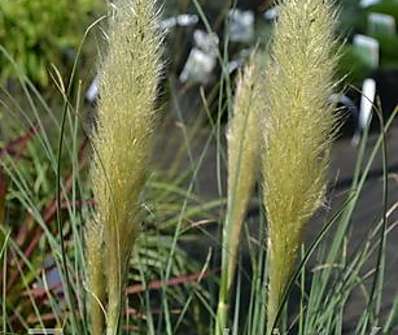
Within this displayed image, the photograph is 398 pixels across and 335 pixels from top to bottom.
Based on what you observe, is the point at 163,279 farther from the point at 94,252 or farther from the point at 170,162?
the point at 170,162

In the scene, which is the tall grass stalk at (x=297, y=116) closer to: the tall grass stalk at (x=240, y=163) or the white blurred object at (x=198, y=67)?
the tall grass stalk at (x=240, y=163)

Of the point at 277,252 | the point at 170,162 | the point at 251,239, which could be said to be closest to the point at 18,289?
the point at 251,239

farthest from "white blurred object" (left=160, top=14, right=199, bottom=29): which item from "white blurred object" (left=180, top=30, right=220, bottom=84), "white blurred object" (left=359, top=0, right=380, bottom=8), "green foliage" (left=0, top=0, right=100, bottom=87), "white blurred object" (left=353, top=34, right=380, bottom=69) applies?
"white blurred object" (left=359, top=0, right=380, bottom=8)

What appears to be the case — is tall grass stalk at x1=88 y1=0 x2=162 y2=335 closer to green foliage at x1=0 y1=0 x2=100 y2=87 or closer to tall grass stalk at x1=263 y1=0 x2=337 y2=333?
tall grass stalk at x1=263 y1=0 x2=337 y2=333

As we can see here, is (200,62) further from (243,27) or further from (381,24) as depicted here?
(381,24)

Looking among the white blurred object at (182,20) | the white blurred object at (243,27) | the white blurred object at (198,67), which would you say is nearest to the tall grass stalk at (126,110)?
the white blurred object at (182,20)

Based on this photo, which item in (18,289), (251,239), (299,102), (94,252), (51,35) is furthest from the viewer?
(51,35)
